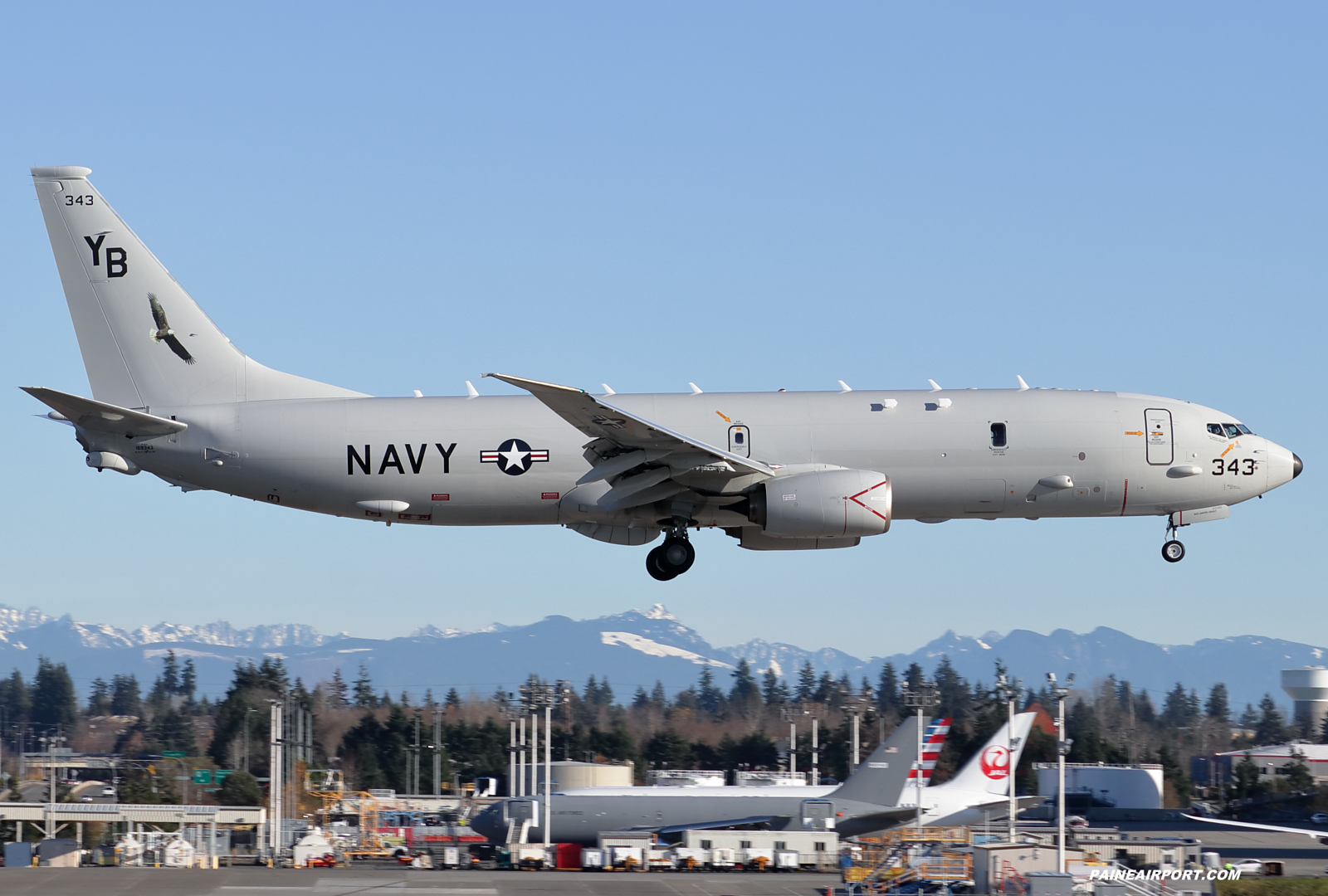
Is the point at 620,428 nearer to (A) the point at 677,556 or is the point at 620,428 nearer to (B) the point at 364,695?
(A) the point at 677,556

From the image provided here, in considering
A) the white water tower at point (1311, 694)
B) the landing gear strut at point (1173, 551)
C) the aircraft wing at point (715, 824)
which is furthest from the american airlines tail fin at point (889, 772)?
the white water tower at point (1311, 694)

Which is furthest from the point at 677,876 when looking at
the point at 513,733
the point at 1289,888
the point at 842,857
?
the point at 513,733

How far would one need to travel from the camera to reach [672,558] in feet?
130

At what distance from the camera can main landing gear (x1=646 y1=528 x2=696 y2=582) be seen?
3959 cm

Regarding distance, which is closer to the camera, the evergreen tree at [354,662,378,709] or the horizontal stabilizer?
the horizontal stabilizer

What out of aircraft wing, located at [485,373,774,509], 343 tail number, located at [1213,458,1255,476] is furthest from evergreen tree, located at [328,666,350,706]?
343 tail number, located at [1213,458,1255,476]

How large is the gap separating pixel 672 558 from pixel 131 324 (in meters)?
16.2

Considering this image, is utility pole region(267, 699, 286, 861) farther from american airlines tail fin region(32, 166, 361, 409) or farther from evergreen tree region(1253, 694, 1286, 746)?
evergreen tree region(1253, 694, 1286, 746)

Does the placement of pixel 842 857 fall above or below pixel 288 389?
below

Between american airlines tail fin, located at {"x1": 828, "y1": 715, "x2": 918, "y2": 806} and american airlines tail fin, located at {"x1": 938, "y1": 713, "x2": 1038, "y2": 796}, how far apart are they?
336 cm

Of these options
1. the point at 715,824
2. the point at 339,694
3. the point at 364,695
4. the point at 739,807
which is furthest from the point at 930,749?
the point at 339,694

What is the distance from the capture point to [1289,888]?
39750mm

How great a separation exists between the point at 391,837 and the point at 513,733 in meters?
27.9

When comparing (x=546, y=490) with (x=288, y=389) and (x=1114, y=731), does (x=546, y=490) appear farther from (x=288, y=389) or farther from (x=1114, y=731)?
(x=1114, y=731)
